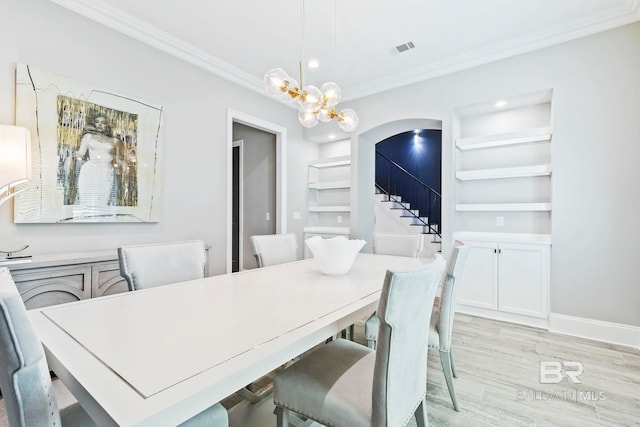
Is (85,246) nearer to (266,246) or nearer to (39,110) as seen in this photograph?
(39,110)

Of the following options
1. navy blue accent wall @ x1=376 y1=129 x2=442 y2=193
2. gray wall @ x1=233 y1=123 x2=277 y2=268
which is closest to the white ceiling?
gray wall @ x1=233 y1=123 x2=277 y2=268

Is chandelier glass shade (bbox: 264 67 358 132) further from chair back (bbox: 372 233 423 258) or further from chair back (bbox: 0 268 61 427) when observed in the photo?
chair back (bbox: 0 268 61 427)

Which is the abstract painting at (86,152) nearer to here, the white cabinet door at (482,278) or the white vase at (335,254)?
the white vase at (335,254)

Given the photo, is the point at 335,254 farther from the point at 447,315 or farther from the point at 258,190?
the point at 258,190

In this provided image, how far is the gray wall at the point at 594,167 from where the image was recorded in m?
2.77

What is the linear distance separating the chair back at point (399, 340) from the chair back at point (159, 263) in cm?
141

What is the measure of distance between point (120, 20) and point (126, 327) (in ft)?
9.70

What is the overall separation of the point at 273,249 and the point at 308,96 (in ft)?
4.15

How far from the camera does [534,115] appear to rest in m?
3.59

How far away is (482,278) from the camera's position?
11.3ft

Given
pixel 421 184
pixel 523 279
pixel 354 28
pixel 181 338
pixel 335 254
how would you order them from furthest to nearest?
pixel 421 184, pixel 523 279, pixel 354 28, pixel 335 254, pixel 181 338

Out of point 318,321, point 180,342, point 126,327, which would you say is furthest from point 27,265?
point 318,321

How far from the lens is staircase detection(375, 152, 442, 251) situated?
21.5 feet

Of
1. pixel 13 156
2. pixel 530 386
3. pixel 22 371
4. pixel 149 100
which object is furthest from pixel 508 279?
pixel 13 156
